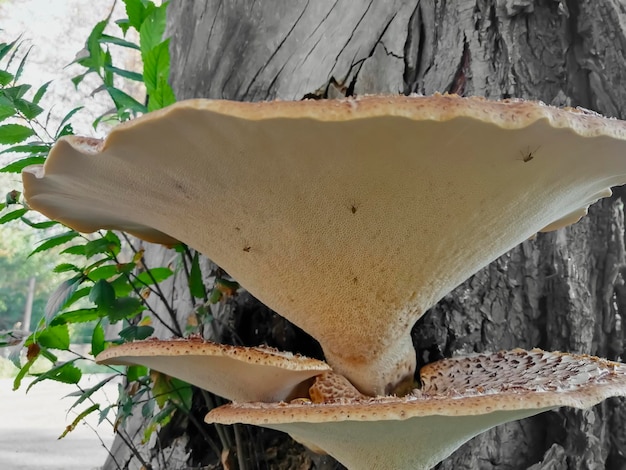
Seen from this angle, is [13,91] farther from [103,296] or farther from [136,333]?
[136,333]

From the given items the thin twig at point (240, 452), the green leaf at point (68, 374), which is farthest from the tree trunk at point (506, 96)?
the green leaf at point (68, 374)

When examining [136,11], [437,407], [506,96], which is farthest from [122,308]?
[506,96]

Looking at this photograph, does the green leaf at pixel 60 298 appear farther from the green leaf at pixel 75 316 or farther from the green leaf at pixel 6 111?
the green leaf at pixel 6 111

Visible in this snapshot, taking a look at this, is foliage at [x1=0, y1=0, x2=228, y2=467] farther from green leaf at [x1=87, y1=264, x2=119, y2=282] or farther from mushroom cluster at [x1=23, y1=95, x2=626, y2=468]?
mushroom cluster at [x1=23, y1=95, x2=626, y2=468]

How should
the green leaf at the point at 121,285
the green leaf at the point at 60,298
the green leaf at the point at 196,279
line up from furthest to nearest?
the green leaf at the point at 121,285 → the green leaf at the point at 196,279 → the green leaf at the point at 60,298

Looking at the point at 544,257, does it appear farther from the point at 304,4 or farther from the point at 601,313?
the point at 304,4

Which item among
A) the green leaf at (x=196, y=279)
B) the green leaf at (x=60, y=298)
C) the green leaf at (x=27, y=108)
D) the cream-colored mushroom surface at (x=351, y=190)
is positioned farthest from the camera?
the green leaf at (x=196, y=279)
